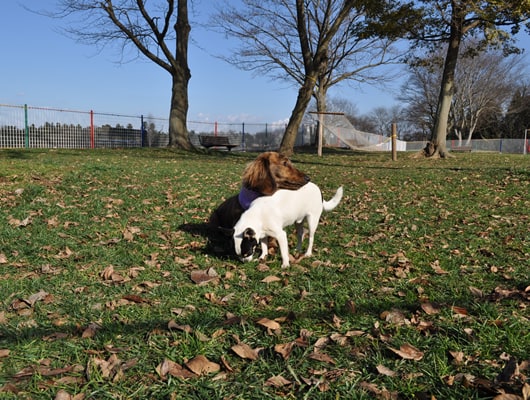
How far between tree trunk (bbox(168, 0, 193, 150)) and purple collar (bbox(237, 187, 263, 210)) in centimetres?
1557

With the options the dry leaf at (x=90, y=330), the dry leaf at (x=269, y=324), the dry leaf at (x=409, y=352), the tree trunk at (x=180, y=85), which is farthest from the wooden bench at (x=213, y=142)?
the dry leaf at (x=409, y=352)

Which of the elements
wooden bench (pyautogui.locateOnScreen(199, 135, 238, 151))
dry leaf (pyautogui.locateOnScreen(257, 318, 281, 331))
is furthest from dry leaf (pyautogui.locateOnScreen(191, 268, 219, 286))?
wooden bench (pyautogui.locateOnScreen(199, 135, 238, 151))

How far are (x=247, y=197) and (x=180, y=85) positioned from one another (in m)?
16.8

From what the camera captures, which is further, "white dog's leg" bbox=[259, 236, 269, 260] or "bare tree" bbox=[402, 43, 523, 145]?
"bare tree" bbox=[402, 43, 523, 145]

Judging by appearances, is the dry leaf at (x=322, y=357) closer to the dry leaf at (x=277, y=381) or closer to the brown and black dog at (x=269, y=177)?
the dry leaf at (x=277, y=381)

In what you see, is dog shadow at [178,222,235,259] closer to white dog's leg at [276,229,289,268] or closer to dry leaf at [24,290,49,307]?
white dog's leg at [276,229,289,268]

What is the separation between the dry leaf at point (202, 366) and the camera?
234 cm

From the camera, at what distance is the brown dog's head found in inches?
164

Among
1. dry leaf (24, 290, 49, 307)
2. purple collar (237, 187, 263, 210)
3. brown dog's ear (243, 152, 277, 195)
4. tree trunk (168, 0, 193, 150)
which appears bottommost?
dry leaf (24, 290, 49, 307)

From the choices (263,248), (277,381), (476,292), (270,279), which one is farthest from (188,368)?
(476,292)

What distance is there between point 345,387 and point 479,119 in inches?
2596

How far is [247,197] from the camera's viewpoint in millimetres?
4441

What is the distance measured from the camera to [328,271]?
4.02 m

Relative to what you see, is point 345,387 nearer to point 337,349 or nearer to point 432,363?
point 337,349
